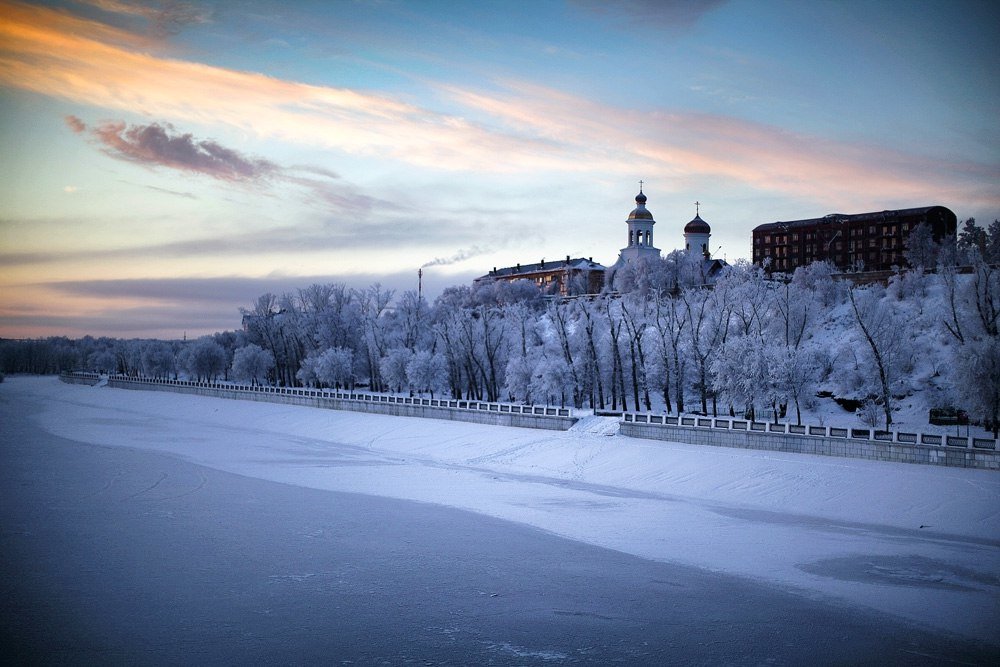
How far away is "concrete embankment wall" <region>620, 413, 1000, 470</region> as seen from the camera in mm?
31406

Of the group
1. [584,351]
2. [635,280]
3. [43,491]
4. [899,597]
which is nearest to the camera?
[899,597]

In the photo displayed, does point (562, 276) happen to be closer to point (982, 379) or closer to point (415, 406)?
point (415, 406)

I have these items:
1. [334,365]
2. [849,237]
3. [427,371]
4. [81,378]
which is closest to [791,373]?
[427,371]

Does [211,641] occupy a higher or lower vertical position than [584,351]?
lower

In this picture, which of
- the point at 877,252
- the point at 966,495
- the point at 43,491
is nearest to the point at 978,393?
the point at 966,495

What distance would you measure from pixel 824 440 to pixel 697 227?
102152 mm

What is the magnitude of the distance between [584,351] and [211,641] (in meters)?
51.6

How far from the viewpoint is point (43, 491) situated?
3200cm

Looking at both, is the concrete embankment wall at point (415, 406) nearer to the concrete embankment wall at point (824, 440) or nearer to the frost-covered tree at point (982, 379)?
the concrete embankment wall at point (824, 440)

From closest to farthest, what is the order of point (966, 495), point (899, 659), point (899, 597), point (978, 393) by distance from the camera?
point (899, 659)
point (899, 597)
point (966, 495)
point (978, 393)

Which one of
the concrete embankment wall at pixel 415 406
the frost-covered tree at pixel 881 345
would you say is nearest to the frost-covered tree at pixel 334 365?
the concrete embankment wall at pixel 415 406

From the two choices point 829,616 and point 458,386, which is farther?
point 458,386

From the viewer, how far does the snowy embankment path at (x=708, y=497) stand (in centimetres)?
2055

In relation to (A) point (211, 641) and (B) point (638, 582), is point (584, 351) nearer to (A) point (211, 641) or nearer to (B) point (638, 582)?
(B) point (638, 582)
